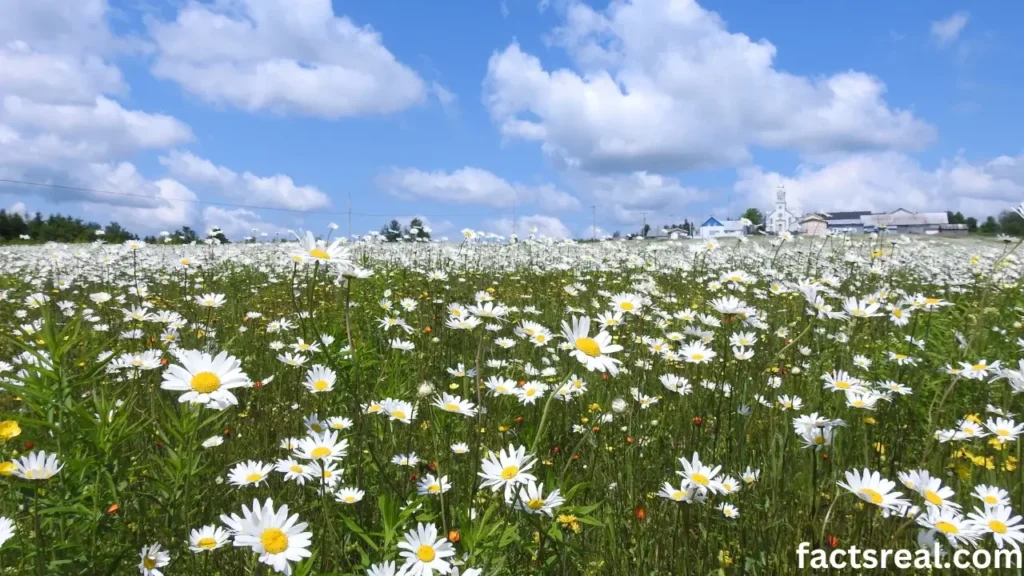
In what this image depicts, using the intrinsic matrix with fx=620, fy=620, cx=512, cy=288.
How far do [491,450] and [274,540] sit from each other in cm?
120

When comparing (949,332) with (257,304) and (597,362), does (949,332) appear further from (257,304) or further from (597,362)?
(257,304)

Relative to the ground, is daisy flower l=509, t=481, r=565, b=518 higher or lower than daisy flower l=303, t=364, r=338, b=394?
lower

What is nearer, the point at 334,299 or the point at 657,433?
the point at 657,433

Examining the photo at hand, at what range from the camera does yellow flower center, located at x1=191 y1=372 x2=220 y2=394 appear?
1.44 m

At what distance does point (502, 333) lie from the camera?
4531mm

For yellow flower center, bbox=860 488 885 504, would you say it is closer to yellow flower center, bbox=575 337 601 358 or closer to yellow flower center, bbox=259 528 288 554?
yellow flower center, bbox=575 337 601 358

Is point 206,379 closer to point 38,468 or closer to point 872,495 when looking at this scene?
point 38,468

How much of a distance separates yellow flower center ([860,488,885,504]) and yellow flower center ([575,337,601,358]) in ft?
2.25

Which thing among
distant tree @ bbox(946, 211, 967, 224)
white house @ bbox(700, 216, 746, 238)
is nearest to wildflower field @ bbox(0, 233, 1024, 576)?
white house @ bbox(700, 216, 746, 238)

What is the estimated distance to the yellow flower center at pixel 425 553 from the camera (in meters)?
1.33

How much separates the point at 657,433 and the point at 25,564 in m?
2.14

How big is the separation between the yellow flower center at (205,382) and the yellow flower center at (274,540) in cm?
36

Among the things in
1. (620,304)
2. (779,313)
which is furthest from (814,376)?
(779,313)

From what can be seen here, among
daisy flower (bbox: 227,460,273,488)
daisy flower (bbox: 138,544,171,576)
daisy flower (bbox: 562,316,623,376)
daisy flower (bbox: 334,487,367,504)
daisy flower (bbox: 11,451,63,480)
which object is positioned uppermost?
daisy flower (bbox: 562,316,623,376)
